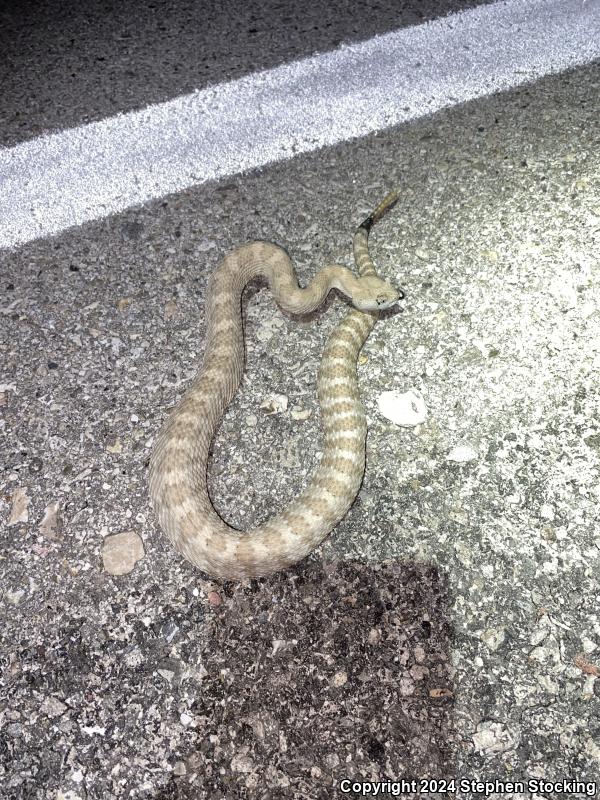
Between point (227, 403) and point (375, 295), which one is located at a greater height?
point (375, 295)

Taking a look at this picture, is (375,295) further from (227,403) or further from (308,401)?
(227,403)

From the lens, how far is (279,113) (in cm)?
495

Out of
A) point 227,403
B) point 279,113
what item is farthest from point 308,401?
point 279,113

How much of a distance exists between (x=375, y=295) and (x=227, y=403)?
108 cm

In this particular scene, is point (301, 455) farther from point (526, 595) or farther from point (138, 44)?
point (138, 44)

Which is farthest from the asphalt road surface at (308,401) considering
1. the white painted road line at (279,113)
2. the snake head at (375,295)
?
the snake head at (375,295)

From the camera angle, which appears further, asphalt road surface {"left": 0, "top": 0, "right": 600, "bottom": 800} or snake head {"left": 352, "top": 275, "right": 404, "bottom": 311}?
snake head {"left": 352, "top": 275, "right": 404, "bottom": 311}

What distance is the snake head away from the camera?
3.74 metres

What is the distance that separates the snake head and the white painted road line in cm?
156

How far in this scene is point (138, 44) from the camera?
18.5ft

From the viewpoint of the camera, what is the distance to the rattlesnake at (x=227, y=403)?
3053 millimetres

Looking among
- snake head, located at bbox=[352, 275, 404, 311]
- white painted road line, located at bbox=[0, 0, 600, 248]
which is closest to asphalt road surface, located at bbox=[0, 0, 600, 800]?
white painted road line, located at bbox=[0, 0, 600, 248]

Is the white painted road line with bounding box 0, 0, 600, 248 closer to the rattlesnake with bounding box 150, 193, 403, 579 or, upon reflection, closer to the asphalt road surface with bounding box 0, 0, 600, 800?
the asphalt road surface with bounding box 0, 0, 600, 800

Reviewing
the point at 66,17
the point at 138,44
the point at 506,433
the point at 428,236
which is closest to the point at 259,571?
the point at 506,433
